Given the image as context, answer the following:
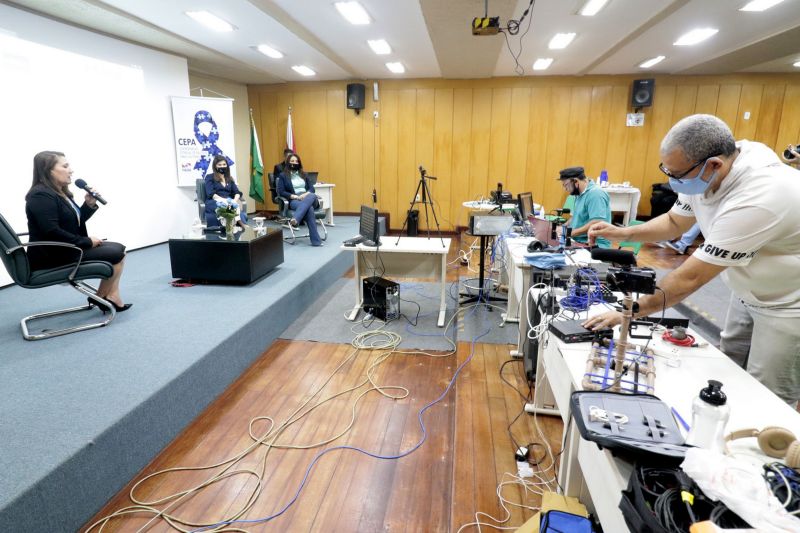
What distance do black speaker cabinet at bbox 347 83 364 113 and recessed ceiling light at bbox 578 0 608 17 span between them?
4.39 metres

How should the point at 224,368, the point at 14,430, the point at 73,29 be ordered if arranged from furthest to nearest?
the point at 73,29 → the point at 224,368 → the point at 14,430

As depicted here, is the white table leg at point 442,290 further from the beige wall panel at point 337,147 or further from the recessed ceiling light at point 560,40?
the beige wall panel at point 337,147

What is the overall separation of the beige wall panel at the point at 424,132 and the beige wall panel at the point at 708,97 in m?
4.51

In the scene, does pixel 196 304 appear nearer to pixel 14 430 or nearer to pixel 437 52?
pixel 14 430

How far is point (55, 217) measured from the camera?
2832mm

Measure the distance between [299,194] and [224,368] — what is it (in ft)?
13.1

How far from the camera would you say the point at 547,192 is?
26.2 ft

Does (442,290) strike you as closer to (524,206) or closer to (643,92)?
(524,206)

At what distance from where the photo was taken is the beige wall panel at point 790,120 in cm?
716

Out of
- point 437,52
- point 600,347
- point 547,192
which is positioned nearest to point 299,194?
point 437,52

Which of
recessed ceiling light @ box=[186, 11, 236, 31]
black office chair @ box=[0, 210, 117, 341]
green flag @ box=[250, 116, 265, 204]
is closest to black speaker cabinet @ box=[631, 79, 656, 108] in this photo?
recessed ceiling light @ box=[186, 11, 236, 31]

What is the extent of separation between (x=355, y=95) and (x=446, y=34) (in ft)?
10.7

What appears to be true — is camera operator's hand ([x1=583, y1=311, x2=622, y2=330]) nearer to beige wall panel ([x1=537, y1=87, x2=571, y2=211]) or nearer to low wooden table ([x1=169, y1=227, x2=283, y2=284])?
low wooden table ([x1=169, y1=227, x2=283, y2=284])

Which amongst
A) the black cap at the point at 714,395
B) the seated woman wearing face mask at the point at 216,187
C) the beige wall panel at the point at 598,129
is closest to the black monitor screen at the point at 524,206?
the seated woman wearing face mask at the point at 216,187
